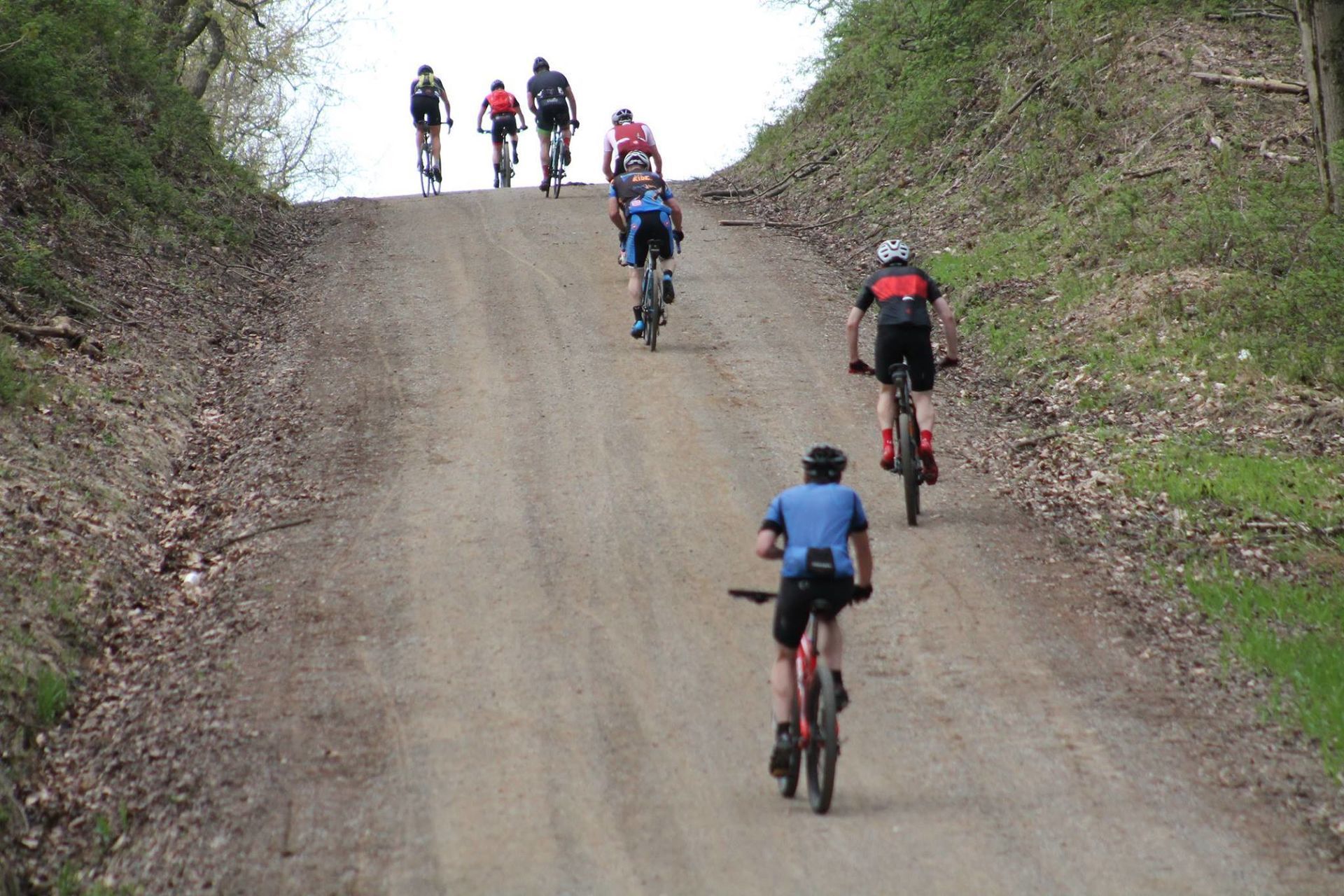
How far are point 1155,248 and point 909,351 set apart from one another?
5789 mm

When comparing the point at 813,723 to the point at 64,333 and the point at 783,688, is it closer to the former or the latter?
the point at 783,688

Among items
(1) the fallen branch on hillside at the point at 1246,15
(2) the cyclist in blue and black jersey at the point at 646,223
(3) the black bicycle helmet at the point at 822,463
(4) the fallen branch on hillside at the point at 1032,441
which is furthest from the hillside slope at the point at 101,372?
(1) the fallen branch on hillside at the point at 1246,15

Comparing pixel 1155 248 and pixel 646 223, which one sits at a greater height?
pixel 646 223

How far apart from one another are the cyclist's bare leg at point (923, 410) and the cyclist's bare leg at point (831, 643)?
3.63 m

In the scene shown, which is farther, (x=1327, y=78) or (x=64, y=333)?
(x=1327, y=78)

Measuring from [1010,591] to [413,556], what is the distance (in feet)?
14.0

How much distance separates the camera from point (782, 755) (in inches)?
238

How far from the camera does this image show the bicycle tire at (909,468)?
9328 millimetres

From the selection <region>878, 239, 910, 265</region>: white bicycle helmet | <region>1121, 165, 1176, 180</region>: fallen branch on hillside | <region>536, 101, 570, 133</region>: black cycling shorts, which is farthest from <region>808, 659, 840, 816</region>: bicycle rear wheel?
<region>536, 101, 570, 133</region>: black cycling shorts

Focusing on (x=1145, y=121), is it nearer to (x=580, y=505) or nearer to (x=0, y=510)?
(x=580, y=505)

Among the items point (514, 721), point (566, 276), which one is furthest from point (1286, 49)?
point (514, 721)

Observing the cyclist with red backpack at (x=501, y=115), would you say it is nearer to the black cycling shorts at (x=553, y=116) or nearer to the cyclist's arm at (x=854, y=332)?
the black cycling shorts at (x=553, y=116)

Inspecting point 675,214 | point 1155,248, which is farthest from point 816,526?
point 1155,248

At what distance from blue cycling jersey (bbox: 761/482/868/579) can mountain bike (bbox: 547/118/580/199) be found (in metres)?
17.0
